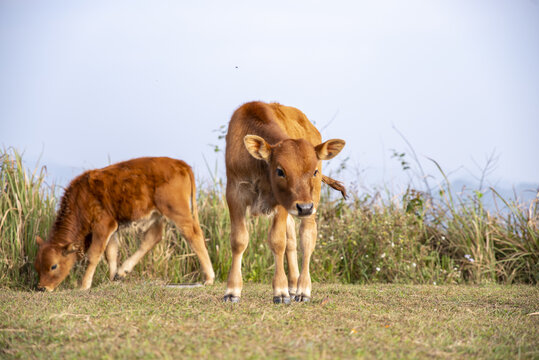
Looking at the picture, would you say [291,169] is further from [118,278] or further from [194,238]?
[118,278]

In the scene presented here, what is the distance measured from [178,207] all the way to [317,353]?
543cm

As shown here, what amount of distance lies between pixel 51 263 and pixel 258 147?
5.03m

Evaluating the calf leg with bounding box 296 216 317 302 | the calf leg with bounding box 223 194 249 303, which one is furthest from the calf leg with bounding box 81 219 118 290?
the calf leg with bounding box 296 216 317 302

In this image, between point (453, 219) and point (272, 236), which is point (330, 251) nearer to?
point (453, 219)

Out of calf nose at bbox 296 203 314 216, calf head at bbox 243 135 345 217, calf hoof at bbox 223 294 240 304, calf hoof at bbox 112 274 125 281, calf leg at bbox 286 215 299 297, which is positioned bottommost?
calf hoof at bbox 223 294 240 304

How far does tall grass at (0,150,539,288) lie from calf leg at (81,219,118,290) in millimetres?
674

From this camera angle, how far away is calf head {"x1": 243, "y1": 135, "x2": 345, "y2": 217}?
16.0ft

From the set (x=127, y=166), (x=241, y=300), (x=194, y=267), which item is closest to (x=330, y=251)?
(x=194, y=267)

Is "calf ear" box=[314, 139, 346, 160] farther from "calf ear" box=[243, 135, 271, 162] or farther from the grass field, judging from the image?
the grass field

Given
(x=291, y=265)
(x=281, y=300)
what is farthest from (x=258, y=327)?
(x=291, y=265)

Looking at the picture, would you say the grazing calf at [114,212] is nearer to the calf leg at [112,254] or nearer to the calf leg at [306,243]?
the calf leg at [112,254]

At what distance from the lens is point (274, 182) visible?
509 centimetres

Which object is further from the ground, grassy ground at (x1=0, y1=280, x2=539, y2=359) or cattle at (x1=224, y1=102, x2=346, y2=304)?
cattle at (x1=224, y1=102, x2=346, y2=304)

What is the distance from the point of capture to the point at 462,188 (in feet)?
34.7
